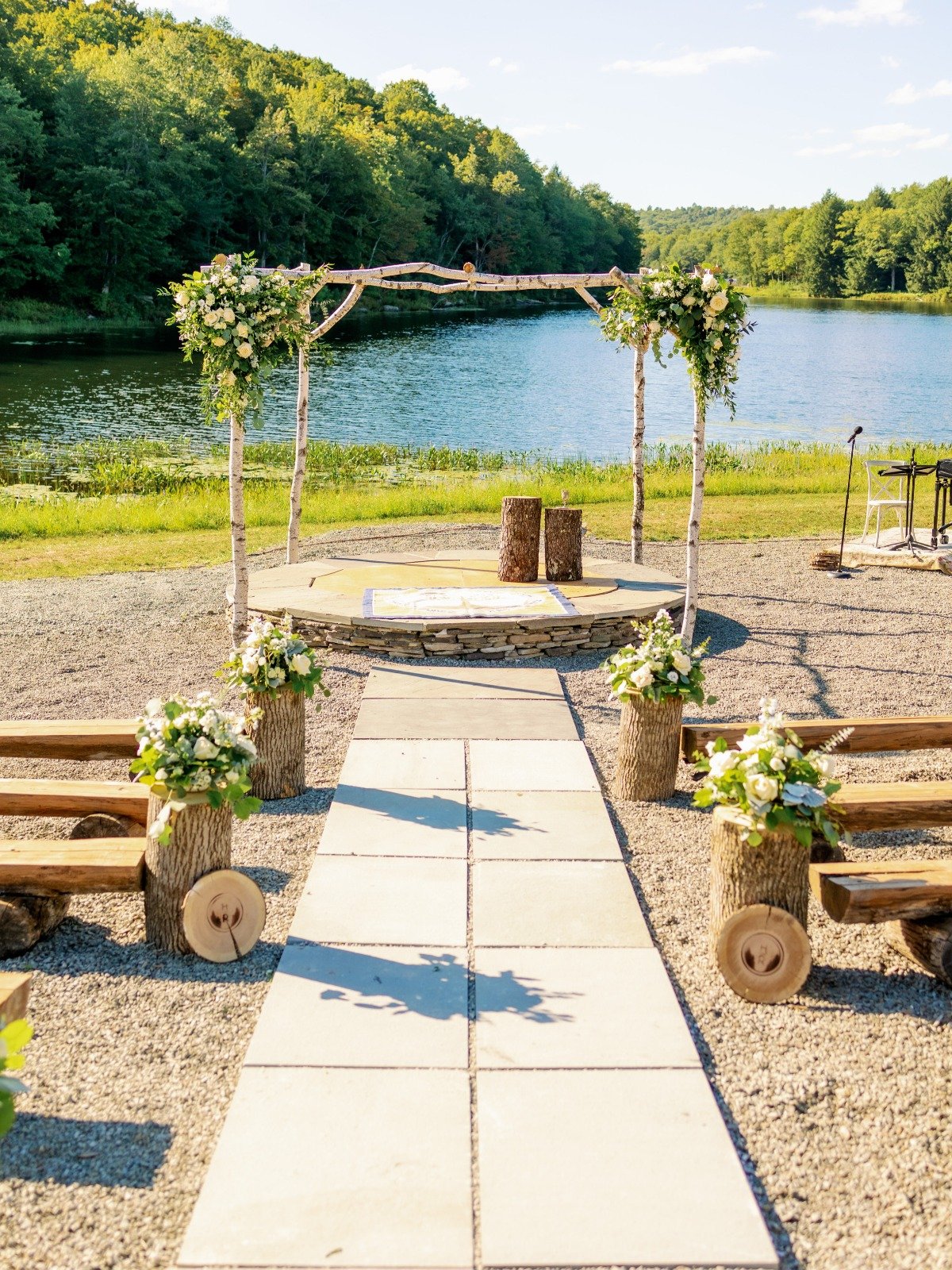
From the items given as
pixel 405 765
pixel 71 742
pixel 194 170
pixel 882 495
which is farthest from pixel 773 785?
pixel 194 170

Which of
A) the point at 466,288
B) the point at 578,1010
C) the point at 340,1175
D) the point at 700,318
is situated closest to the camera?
the point at 340,1175

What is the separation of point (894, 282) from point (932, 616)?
13084 cm

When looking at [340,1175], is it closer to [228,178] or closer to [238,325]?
[238,325]

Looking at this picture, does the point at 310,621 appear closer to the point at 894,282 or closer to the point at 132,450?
the point at 132,450

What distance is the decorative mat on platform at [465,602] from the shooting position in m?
9.37

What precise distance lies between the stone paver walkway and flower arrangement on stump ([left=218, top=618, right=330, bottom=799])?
1.63 feet

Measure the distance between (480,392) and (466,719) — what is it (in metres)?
30.0

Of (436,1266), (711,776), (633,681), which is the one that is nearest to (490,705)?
(633,681)

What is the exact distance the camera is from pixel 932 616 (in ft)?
35.7

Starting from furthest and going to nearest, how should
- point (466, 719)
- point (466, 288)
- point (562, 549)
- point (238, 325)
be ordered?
point (562, 549) < point (466, 288) < point (238, 325) < point (466, 719)

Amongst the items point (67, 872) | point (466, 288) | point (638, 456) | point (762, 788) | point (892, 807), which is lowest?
point (67, 872)

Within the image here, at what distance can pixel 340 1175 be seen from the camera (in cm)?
324

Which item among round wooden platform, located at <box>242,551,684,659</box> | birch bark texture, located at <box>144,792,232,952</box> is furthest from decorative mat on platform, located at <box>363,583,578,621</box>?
birch bark texture, located at <box>144,792,232,952</box>

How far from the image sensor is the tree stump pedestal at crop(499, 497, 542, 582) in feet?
34.4
